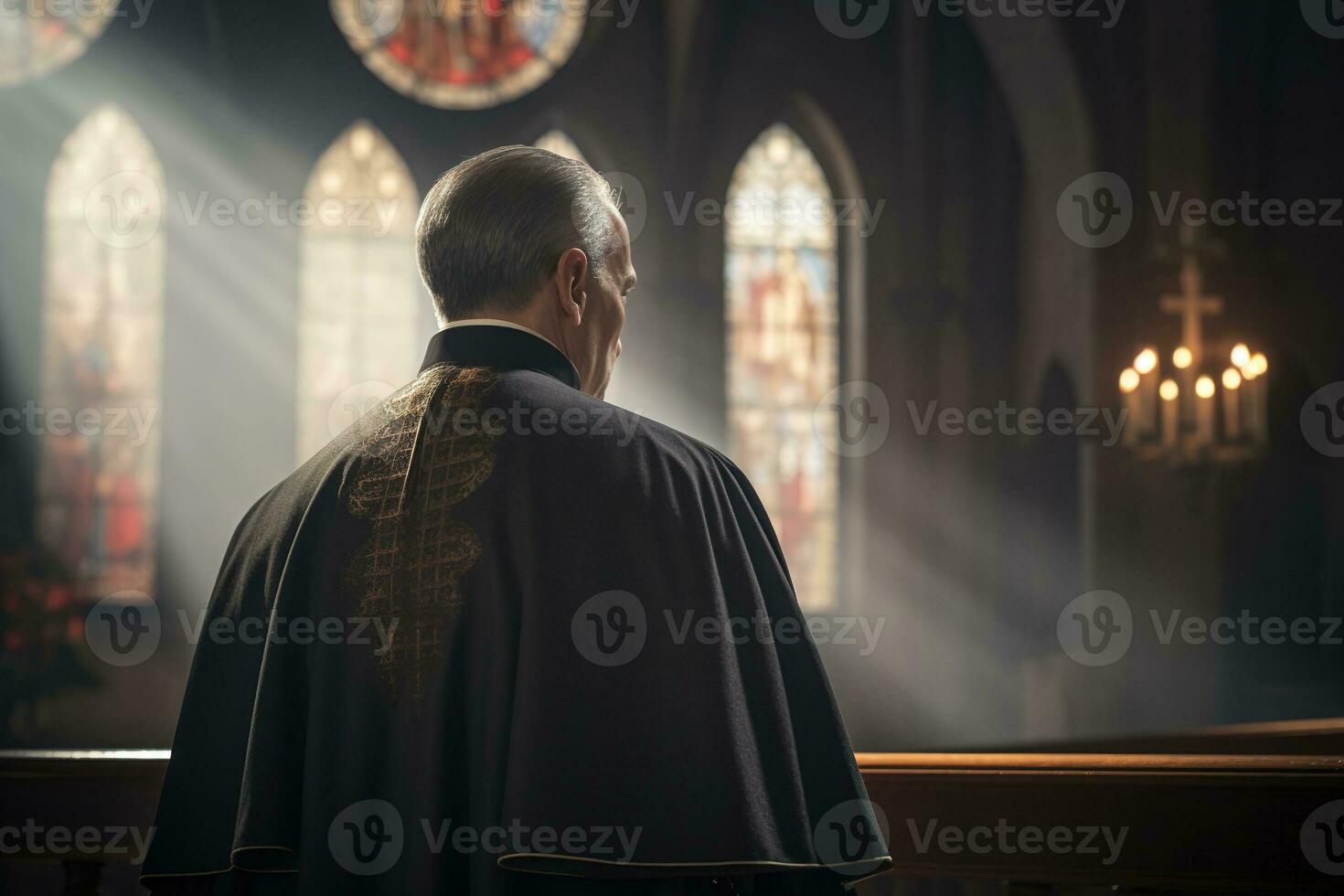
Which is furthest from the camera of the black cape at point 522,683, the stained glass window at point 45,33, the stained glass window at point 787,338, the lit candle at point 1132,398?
the stained glass window at point 787,338

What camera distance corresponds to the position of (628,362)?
1137 cm

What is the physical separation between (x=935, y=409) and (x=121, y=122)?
23.1ft

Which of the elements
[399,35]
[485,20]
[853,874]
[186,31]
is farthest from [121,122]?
[853,874]

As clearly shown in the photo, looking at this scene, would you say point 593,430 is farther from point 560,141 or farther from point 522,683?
point 560,141

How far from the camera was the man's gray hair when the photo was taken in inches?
68.1

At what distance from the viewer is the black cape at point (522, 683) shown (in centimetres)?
152

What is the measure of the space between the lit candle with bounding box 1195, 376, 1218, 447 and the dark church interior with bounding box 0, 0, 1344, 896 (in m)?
1.25

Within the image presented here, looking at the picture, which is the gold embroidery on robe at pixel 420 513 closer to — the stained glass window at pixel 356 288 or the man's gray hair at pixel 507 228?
the man's gray hair at pixel 507 228

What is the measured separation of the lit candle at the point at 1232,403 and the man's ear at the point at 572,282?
6139 mm

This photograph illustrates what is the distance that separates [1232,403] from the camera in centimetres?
718

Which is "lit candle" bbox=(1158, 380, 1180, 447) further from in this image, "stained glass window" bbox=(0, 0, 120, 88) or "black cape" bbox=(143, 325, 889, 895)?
"stained glass window" bbox=(0, 0, 120, 88)

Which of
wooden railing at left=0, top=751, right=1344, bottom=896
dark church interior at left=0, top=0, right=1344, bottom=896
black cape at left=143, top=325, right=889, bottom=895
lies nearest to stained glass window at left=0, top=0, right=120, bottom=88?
dark church interior at left=0, top=0, right=1344, bottom=896

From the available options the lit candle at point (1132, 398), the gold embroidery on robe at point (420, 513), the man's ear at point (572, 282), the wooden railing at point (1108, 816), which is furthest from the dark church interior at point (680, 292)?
the gold embroidery on robe at point (420, 513)

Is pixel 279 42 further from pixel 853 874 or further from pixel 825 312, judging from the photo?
pixel 853 874
